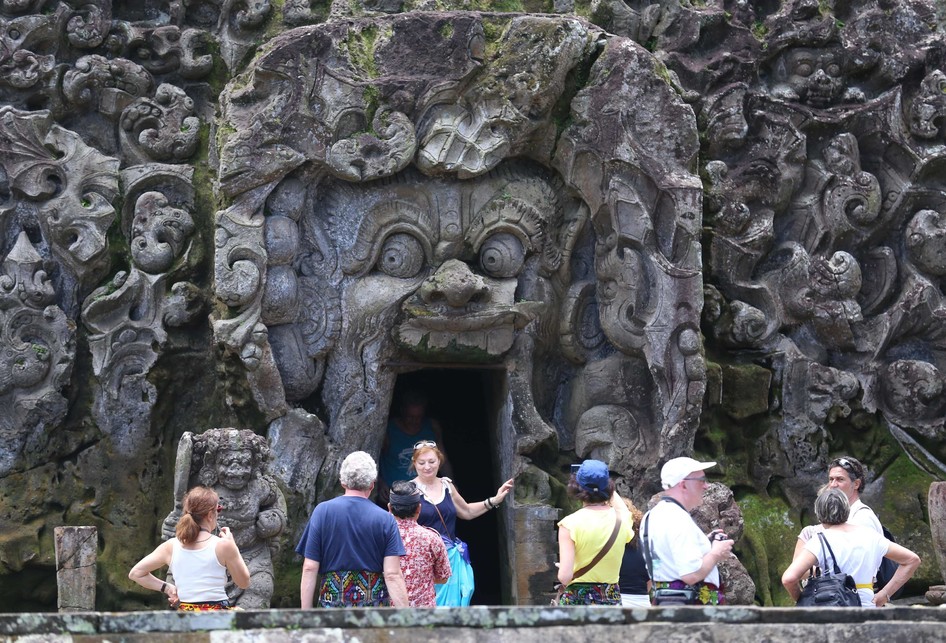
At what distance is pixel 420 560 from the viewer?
771 centimetres

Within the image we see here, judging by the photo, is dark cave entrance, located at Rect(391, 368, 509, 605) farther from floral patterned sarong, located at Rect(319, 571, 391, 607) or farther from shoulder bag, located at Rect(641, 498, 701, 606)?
shoulder bag, located at Rect(641, 498, 701, 606)

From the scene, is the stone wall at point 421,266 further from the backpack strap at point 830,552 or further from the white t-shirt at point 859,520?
the backpack strap at point 830,552

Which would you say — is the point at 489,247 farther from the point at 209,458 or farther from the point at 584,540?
the point at 584,540

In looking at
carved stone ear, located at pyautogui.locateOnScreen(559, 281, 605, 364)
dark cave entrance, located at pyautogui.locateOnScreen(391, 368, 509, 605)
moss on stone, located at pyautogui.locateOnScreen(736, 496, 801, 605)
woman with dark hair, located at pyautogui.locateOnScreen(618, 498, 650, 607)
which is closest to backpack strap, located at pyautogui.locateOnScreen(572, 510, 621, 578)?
woman with dark hair, located at pyautogui.locateOnScreen(618, 498, 650, 607)

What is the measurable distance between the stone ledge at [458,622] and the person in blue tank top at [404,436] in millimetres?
4932

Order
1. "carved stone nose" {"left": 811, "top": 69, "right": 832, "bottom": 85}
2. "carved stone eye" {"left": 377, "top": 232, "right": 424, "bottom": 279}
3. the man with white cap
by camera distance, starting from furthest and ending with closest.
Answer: "carved stone nose" {"left": 811, "top": 69, "right": 832, "bottom": 85} < "carved stone eye" {"left": 377, "top": 232, "right": 424, "bottom": 279} < the man with white cap

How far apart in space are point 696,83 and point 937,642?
20.6ft

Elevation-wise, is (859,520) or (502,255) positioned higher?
(502,255)

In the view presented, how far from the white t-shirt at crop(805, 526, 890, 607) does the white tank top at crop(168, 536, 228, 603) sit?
105 inches

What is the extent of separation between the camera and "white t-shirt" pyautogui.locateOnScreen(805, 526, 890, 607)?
7344mm

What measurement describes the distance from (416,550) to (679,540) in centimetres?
164

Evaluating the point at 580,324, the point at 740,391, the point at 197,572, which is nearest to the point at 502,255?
the point at 580,324

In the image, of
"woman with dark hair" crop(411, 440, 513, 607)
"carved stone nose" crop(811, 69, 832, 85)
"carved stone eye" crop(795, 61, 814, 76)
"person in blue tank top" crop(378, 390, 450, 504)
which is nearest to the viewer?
"woman with dark hair" crop(411, 440, 513, 607)

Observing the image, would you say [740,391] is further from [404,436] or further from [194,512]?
[194,512]
